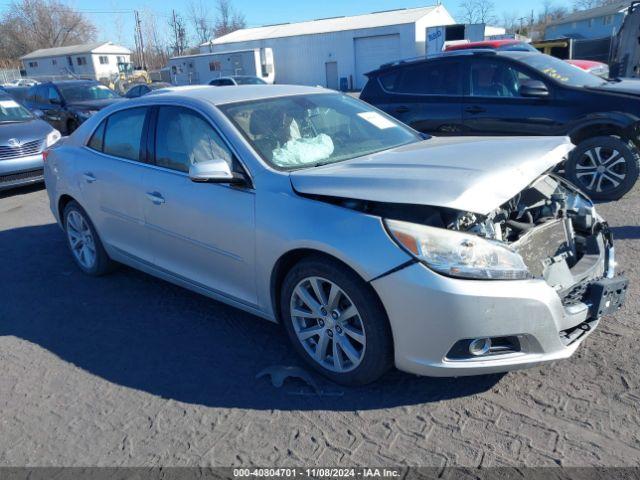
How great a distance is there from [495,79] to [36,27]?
312 feet

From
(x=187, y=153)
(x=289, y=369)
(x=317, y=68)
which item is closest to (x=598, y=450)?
(x=289, y=369)

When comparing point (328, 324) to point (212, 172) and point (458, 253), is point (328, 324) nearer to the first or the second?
point (458, 253)

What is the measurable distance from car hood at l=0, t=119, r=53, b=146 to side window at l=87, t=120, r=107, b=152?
512cm

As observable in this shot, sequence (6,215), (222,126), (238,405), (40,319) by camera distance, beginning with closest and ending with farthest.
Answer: (238,405) → (222,126) → (40,319) → (6,215)

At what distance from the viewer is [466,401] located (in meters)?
2.94

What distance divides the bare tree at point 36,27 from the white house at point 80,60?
12783mm

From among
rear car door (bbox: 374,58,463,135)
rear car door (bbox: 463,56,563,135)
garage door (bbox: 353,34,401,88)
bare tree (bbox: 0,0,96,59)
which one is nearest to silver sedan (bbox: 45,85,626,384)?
rear car door (bbox: 463,56,563,135)

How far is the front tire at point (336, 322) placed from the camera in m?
2.83

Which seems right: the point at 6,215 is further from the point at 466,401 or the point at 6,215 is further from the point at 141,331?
the point at 466,401

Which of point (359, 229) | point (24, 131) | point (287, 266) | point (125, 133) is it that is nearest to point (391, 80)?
point (125, 133)

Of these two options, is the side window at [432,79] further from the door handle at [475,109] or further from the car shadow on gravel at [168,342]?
the car shadow on gravel at [168,342]

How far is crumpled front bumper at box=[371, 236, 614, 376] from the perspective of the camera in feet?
8.52

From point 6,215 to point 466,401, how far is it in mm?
7241

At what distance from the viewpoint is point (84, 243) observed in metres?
5.11
